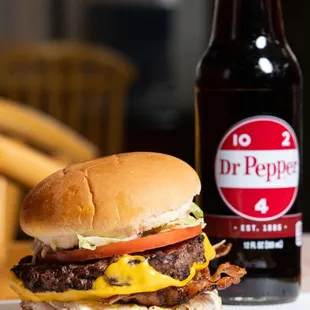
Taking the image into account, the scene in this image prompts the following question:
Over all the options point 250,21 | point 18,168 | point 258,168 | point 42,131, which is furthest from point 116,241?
point 42,131

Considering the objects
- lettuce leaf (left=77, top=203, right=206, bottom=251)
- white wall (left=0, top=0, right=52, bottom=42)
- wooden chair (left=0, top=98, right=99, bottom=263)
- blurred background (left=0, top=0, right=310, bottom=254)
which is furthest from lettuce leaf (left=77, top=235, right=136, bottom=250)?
white wall (left=0, top=0, right=52, bottom=42)

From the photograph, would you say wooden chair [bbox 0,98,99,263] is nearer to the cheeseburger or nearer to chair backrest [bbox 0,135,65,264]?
chair backrest [bbox 0,135,65,264]

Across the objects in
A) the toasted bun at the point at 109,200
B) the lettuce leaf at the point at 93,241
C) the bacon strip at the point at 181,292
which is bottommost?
the bacon strip at the point at 181,292

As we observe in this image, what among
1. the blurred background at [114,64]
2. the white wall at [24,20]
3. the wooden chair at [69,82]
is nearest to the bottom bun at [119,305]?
the blurred background at [114,64]

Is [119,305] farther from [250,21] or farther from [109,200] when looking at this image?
[250,21]

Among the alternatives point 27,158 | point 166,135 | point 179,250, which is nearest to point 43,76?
point 166,135

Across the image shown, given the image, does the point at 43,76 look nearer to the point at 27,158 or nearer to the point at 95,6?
the point at 95,6

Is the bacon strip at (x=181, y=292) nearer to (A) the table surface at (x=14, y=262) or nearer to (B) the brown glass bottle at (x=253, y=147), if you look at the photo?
(B) the brown glass bottle at (x=253, y=147)
